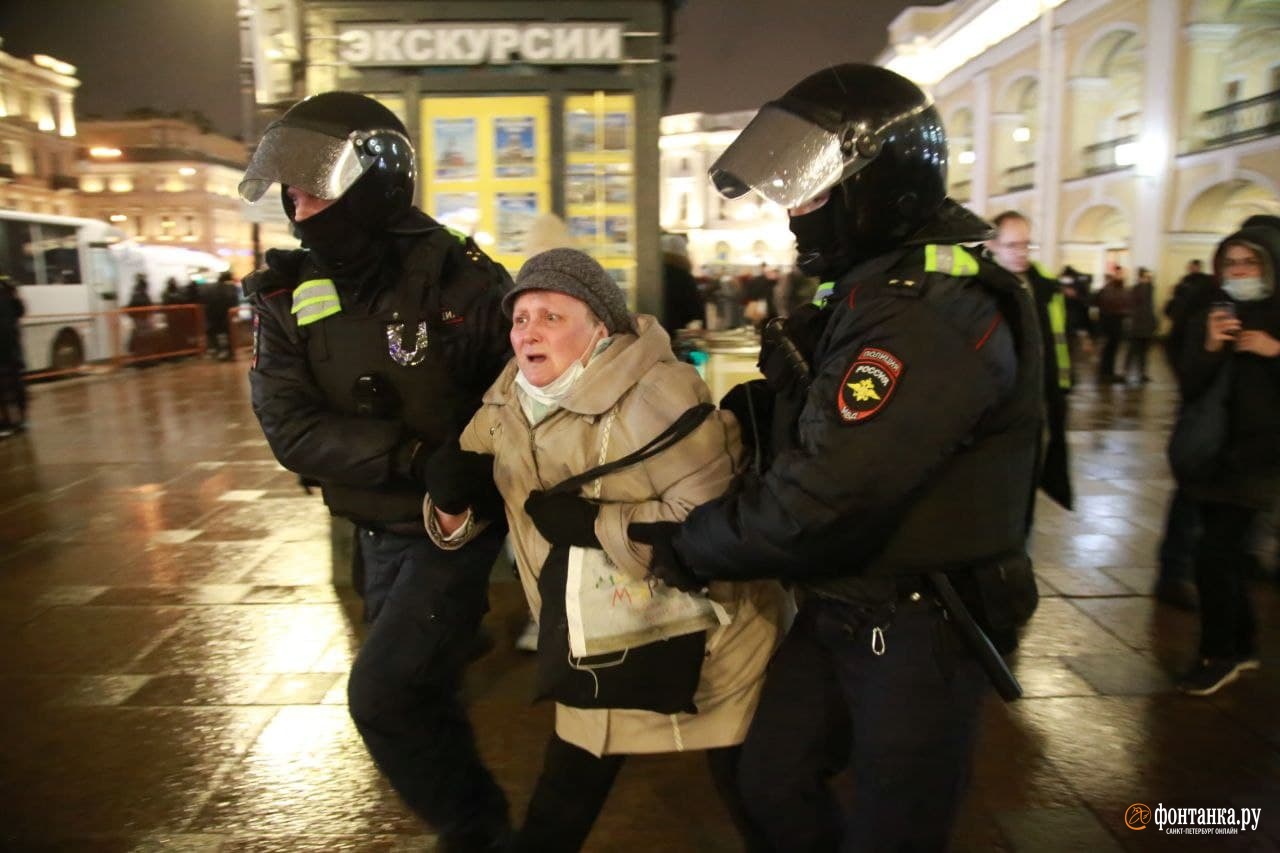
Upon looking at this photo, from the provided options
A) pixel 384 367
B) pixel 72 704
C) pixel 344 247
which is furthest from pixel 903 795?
pixel 72 704

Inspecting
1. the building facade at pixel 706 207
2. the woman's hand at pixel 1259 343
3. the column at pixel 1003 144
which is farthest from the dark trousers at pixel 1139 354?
the building facade at pixel 706 207

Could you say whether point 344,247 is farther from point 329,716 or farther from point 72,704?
point 72,704

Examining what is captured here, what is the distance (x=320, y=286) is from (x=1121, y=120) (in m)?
31.4

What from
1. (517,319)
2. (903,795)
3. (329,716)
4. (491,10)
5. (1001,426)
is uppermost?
(491,10)

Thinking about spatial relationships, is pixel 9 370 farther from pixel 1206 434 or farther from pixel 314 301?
pixel 1206 434

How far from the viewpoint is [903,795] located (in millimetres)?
1825

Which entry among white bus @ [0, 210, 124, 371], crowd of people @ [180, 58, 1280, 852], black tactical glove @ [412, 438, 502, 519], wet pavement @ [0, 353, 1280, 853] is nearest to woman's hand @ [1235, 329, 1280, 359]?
wet pavement @ [0, 353, 1280, 853]

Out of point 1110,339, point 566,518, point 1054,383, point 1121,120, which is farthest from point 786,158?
point 1121,120

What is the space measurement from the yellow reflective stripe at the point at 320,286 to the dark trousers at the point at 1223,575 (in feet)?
11.1

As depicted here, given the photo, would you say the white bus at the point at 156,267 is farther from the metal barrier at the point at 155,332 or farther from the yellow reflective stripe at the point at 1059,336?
the yellow reflective stripe at the point at 1059,336

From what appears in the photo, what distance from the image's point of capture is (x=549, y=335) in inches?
83.0

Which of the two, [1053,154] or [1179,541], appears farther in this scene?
[1053,154]

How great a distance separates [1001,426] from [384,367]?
157cm

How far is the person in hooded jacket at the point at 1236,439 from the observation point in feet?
11.6
